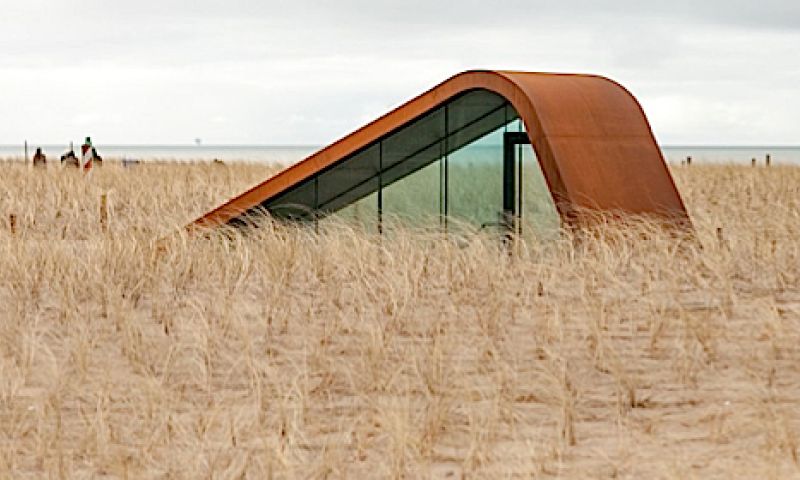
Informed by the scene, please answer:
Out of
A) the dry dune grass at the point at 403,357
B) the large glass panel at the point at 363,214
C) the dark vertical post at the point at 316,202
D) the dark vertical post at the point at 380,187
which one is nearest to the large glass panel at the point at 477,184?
the dark vertical post at the point at 380,187

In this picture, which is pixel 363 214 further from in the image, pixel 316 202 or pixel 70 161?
pixel 70 161

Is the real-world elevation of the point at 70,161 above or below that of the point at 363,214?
above

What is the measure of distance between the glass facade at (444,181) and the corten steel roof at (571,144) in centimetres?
18

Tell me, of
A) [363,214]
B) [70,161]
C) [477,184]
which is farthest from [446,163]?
[70,161]

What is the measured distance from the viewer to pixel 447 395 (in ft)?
22.0

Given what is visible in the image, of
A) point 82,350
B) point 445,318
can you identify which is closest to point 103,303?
point 82,350

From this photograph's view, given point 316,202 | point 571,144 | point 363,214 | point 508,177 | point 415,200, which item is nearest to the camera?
point 571,144

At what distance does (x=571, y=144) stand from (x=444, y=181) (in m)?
1.64

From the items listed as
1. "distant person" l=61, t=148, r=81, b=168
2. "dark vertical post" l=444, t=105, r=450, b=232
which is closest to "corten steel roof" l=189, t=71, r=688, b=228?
"dark vertical post" l=444, t=105, r=450, b=232

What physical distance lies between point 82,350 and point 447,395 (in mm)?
2356

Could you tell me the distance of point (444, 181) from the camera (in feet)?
44.8

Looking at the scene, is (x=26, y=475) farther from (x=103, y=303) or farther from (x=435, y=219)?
(x=435, y=219)

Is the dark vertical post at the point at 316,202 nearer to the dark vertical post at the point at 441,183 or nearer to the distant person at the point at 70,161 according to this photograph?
the dark vertical post at the point at 441,183

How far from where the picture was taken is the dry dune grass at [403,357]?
5.73m
